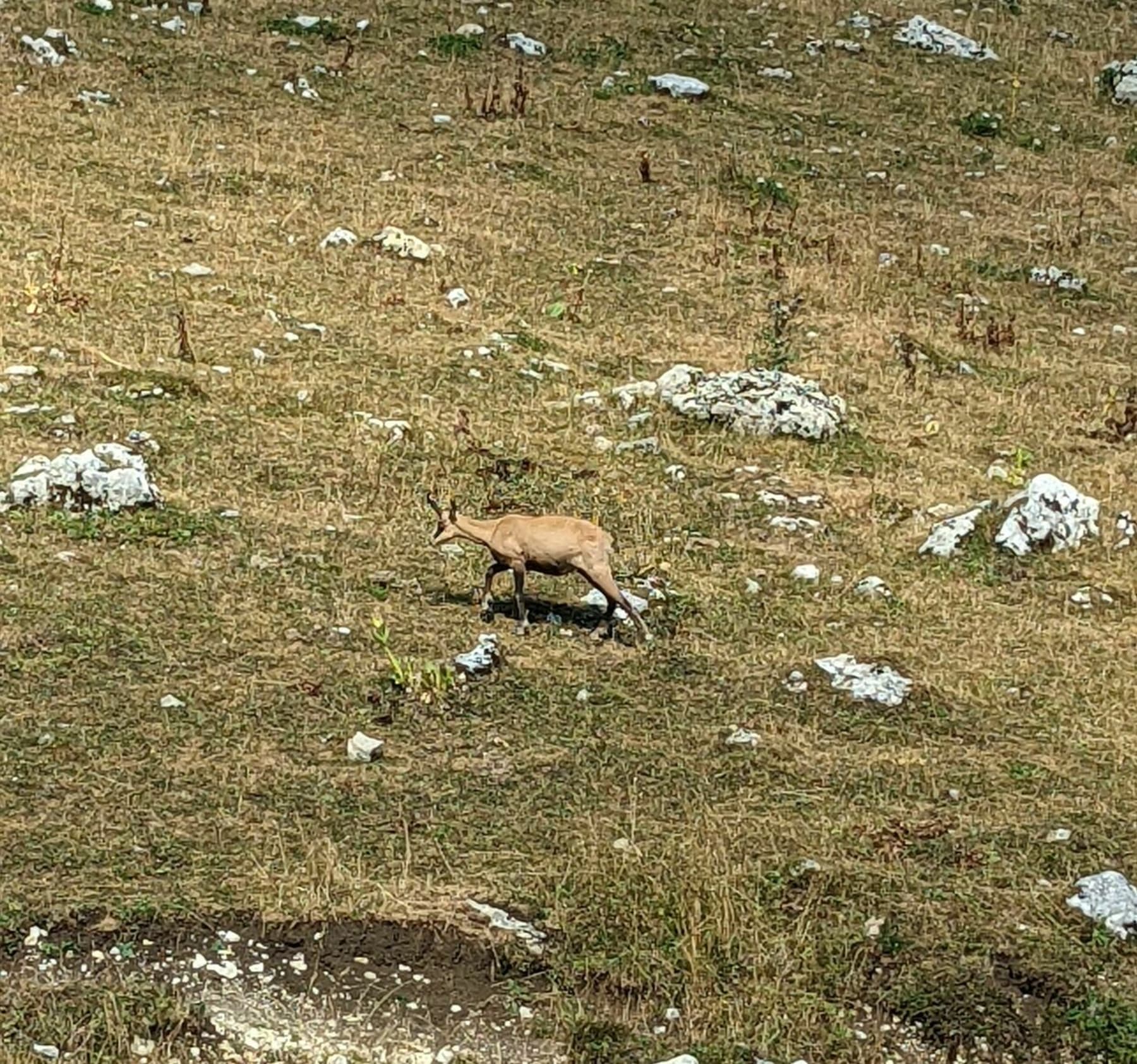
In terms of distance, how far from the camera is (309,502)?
38.8 feet

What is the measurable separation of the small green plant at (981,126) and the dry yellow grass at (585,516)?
274 millimetres

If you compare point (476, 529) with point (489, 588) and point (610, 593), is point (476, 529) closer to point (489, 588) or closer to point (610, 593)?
point (489, 588)

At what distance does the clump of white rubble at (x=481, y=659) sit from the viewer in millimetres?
9836

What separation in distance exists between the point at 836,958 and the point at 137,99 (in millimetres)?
14530

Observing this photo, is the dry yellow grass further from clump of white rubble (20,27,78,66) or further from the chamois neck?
the chamois neck

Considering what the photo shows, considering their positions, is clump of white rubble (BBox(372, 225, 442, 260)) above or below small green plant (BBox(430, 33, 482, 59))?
below

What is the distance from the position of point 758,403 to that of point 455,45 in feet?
32.4

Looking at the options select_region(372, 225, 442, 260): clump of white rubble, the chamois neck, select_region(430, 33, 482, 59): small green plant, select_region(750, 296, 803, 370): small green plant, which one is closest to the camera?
Answer: the chamois neck

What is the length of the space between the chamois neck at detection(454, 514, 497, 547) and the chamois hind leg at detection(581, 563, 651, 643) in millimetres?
715

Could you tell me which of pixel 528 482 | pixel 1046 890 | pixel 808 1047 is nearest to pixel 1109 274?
pixel 528 482

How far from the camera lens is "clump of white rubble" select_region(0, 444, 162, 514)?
11242mm

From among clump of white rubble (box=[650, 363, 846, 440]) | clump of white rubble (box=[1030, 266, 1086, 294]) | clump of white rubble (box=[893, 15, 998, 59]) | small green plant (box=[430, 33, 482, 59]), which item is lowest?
clump of white rubble (box=[1030, 266, 1086, 294])

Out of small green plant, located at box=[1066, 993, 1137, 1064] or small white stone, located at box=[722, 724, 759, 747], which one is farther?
small white stone, located at box=[722, 724, 759, 747]

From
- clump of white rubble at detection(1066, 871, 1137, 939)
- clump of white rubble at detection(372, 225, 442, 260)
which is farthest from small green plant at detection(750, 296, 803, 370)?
clump of white rubble at detection(1066, 871, 1137, 939)
